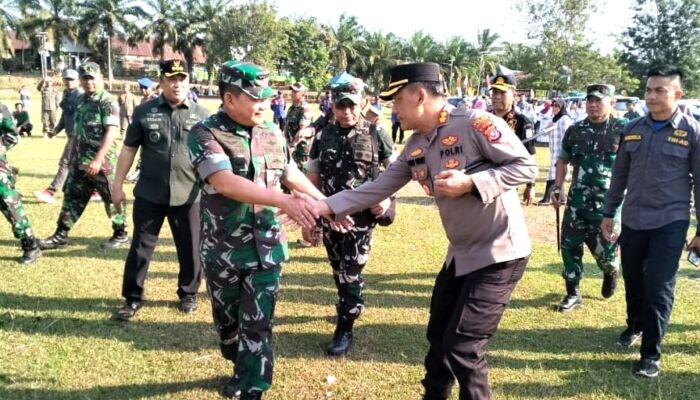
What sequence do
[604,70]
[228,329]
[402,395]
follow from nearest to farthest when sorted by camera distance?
[228,329] < [402,395] < [604,70]

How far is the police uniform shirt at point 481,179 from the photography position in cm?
289

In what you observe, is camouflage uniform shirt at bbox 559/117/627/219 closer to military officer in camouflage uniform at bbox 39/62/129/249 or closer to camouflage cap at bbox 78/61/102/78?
military officer in camouflage uniform at bbox 39/62/129/249

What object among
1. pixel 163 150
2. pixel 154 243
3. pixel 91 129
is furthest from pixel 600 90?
pixel 91 129

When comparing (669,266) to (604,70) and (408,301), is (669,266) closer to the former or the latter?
(408,301)

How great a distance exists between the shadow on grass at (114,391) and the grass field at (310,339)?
0.01 meters

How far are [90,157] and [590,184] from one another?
19.0 ft

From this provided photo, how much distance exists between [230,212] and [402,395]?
1764 millimetres

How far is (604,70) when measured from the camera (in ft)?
116

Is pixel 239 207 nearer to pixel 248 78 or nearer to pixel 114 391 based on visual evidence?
pixel 248 78

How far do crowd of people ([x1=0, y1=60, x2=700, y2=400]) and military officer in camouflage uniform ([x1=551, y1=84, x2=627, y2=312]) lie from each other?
0.01 meters

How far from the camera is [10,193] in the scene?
6.24m

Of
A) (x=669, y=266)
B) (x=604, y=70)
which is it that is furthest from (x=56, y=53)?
(x=669, y=266)

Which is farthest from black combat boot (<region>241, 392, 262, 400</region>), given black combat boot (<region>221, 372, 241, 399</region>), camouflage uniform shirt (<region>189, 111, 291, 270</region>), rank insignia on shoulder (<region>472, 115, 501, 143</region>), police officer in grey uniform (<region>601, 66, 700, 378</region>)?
police officer in grey uniform (<region>601, 66, 700, 378</region>)

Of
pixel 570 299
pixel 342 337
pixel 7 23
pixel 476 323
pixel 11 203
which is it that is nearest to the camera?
pixel 476 323
